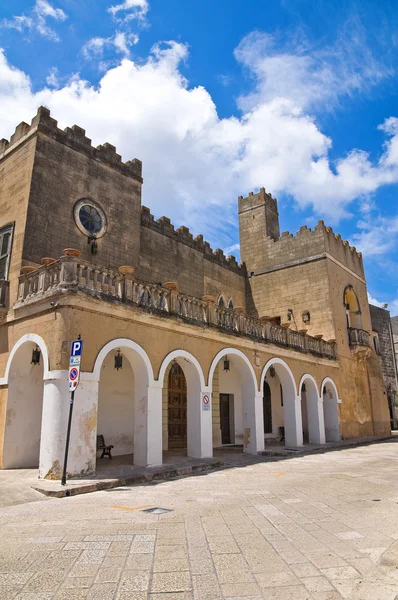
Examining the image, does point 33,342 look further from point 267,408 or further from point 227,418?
point 267,408

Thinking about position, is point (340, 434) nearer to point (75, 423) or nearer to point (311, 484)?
point (311, 484)

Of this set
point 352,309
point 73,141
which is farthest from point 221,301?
point 73,141

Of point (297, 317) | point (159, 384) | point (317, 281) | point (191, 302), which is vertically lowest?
point (159, 384)

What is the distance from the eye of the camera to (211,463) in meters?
12.2

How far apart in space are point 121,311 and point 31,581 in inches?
300

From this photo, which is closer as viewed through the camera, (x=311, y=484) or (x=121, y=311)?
(x=311, y=484)

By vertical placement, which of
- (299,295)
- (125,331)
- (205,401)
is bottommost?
(205,401)

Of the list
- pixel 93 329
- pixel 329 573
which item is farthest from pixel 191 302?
pixel 329 573

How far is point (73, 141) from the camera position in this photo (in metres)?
14.5

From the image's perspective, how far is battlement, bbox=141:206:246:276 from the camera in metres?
17.8

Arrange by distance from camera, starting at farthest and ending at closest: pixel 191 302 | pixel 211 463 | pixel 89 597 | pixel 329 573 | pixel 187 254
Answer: pixel 187 254, pixel 191 302, pixel 211 463, pixel 329 573, pixel 89 597

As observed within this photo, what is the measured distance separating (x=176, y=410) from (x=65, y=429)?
687 cm

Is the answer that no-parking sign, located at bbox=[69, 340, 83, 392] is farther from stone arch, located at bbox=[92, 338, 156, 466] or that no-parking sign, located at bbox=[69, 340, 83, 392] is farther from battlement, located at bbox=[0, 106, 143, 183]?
battlement, located at bbox=[0, 106, 143, 183]

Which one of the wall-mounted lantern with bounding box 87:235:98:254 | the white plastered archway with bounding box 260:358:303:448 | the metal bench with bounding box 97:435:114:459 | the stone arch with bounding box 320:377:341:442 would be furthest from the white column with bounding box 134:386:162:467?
the stone arch with bounding box 320:377:341:442
